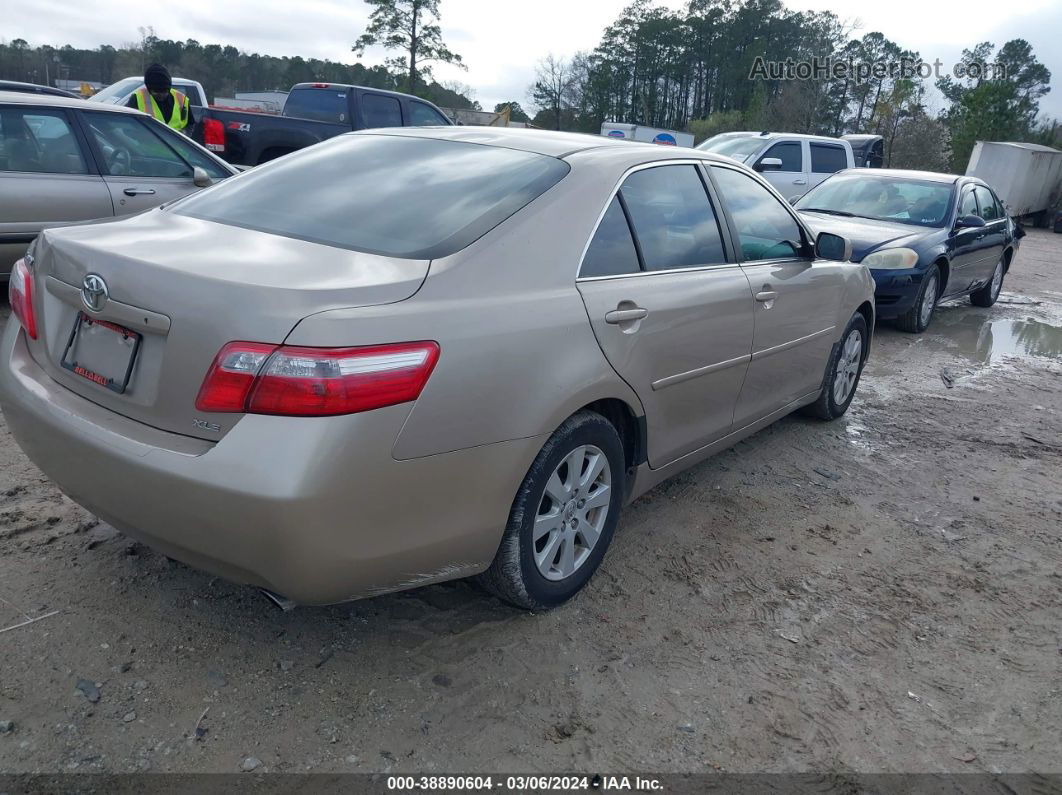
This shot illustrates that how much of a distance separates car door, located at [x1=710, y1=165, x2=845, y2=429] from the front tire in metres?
1.14

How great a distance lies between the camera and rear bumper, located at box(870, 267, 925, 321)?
8.50 meters

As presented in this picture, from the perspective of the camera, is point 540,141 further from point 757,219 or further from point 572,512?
point 572,512

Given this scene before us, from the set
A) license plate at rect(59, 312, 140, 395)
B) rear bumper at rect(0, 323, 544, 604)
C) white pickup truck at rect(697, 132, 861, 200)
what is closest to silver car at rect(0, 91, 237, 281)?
license plate at rect(59, 312, 140, 395)

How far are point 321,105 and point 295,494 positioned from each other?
1197cm

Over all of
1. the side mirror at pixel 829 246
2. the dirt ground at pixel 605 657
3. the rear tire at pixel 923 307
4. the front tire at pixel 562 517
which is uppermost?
the side mirror at pixel 829 246

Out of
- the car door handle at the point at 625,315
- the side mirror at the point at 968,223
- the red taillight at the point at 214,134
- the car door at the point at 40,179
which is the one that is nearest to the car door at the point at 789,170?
the side mirror at the point at 968,223

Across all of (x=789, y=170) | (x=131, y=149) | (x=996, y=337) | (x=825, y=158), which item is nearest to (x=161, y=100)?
(x=131, y=149)

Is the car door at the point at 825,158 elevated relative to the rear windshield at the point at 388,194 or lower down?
lower down

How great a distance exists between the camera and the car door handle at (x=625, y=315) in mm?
2986

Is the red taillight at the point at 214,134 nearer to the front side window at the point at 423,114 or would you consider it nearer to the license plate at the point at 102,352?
the front side window at the point at 423,114

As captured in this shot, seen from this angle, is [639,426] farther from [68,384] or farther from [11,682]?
[11,682]

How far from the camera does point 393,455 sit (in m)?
2.29

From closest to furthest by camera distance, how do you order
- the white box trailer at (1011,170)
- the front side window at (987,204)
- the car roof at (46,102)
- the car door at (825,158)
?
the car roof at (46,102)
the front side window at (987,204)
the car door at (825,158)
the white box trailer at (1011,170)

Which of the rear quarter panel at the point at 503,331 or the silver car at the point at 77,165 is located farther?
the silver car at the point at 77,165
